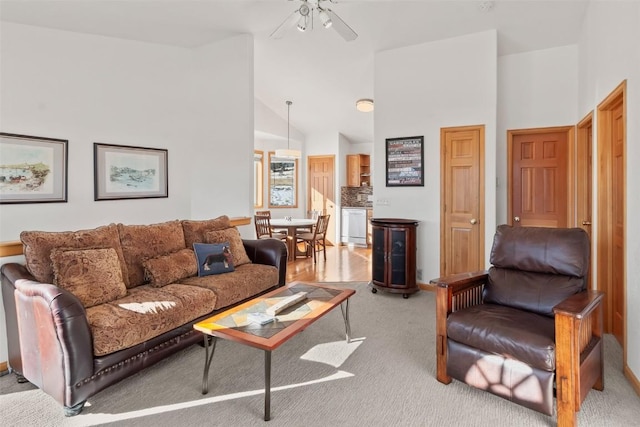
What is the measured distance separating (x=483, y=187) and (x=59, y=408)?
4.24 metres

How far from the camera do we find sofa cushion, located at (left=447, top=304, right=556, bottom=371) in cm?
188

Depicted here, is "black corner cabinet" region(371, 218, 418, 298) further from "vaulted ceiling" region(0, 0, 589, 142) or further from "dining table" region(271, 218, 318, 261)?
"dining table" region(271, 218, 318, 261)

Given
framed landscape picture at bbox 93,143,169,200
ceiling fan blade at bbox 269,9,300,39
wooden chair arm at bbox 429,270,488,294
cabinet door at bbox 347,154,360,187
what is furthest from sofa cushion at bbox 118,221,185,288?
cabinet door at bbox 347,154,360,187

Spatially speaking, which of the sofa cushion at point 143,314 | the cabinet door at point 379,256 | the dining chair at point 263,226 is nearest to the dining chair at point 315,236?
the dining chair at point 263,226

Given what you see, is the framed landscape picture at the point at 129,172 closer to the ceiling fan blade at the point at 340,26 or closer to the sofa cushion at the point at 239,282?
the sofa cushion at the point at 239,282

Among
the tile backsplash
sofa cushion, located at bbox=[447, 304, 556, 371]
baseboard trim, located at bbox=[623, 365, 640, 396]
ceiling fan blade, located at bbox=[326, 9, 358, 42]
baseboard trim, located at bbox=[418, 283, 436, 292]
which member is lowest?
baseboard trim, located at bbox=[623, 365, 640, 396]

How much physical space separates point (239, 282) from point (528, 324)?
215 cm

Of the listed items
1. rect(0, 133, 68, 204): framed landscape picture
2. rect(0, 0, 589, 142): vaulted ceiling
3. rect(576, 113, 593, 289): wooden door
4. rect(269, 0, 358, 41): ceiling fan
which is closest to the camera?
rect(269, 0, 358, 41): ceiling fan

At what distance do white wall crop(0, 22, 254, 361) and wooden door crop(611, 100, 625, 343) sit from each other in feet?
11.8

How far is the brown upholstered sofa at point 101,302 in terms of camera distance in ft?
6.50

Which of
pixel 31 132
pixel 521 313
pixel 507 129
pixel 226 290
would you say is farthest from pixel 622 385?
pixel 31 132

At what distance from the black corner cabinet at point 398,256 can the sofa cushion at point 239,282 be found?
1372 mm

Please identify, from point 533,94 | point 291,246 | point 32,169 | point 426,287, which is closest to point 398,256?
point 426,287

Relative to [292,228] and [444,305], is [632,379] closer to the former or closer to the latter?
[444,305]
